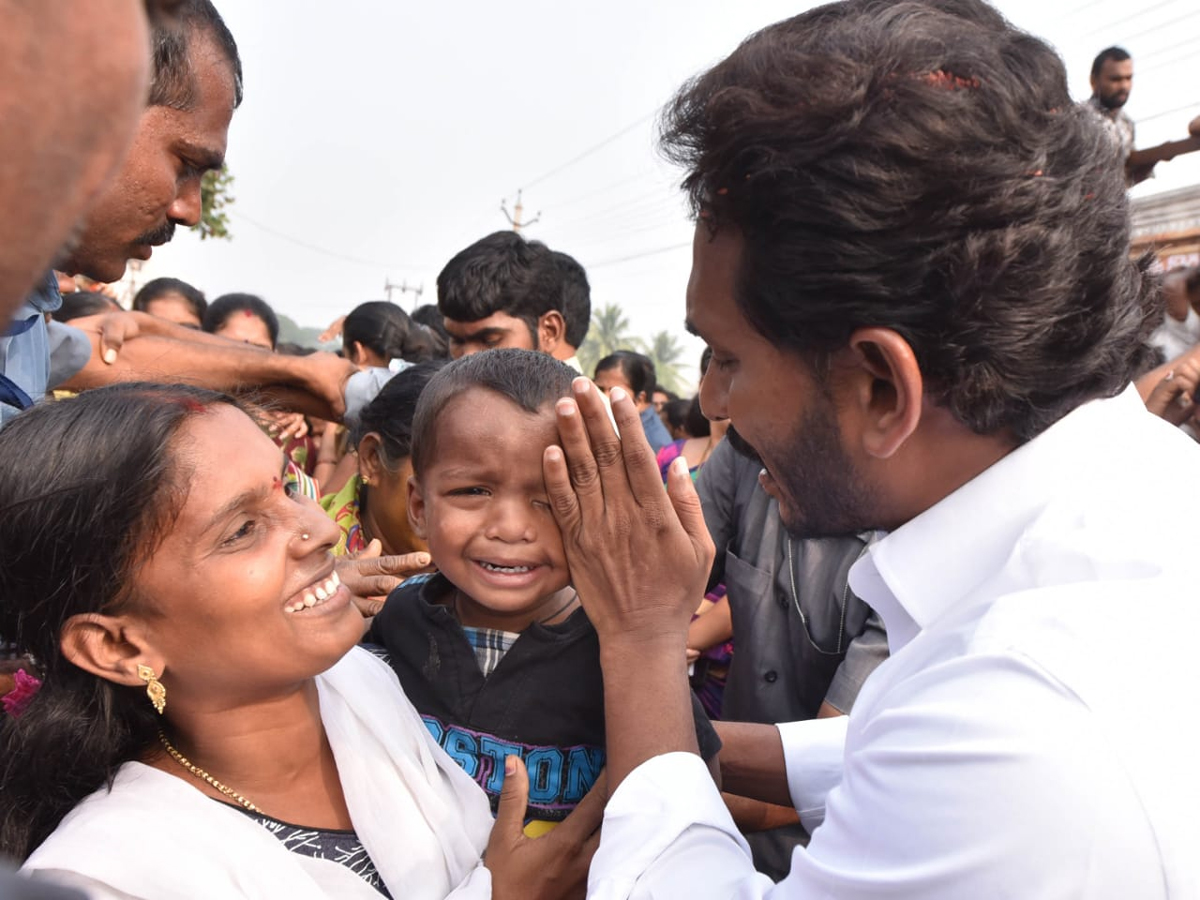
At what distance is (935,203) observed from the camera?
143 centimetres

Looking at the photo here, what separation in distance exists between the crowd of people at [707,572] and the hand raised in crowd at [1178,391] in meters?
3.31

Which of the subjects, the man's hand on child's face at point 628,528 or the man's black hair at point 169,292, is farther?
the man's black hair at point 169,292

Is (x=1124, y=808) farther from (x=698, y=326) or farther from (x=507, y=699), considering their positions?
(x=507, y=699)

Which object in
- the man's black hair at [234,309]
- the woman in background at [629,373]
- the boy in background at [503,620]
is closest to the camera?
the boy in background at [503,620]

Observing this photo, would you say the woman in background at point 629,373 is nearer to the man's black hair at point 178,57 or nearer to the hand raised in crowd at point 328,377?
the hand raised in crowd at point 328,377

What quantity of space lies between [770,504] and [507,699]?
1.37 meters

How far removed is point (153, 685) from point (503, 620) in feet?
2.67

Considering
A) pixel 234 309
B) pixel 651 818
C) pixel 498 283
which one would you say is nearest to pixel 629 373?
pixel 234 309

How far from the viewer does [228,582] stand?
166 centimetres

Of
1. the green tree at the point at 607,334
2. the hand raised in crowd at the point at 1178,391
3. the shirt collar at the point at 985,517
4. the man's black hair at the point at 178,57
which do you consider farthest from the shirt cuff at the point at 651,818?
the green tree at the point at 607,334

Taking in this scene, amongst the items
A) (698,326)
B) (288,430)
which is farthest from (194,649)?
(288,430)

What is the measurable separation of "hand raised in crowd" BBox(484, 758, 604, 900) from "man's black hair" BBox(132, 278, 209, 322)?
6238 millimetres

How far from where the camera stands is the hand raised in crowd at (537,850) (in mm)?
1757

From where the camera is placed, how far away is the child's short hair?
219 centimetres
